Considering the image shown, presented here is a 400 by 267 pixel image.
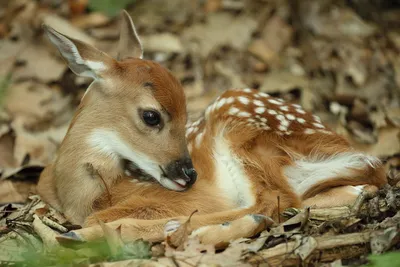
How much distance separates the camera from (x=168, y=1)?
28.8 ft

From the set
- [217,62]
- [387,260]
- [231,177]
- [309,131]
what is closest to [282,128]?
[309,131]

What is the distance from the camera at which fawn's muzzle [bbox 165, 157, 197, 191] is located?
4.38 metres

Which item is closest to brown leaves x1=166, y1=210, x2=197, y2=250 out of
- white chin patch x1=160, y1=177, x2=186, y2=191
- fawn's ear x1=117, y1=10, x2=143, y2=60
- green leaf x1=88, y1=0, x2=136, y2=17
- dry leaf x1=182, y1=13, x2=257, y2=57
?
white chin patch x1=160, y1=177, x2=186, y2=191

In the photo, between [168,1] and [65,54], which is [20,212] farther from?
[168,1]

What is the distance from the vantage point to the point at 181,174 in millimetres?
4383

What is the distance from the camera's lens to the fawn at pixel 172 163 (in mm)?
4422

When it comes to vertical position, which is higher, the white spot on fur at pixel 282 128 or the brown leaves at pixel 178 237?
the white spot on fur at pixel 282 128

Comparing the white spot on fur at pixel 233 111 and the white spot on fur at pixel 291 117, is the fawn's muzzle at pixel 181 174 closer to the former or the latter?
the white spot on fur at pixel 233 111

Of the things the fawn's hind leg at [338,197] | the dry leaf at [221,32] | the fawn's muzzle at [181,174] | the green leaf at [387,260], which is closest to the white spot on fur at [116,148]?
the fawn's muzzle at [181,174]

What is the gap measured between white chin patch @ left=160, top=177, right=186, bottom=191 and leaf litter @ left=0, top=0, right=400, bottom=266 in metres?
0.67

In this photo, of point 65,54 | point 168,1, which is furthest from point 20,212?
point 168,1

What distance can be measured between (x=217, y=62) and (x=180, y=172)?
3843 millimetres

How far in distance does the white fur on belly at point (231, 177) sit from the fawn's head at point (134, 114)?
0.38 m

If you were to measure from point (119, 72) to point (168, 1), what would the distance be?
432 cm
